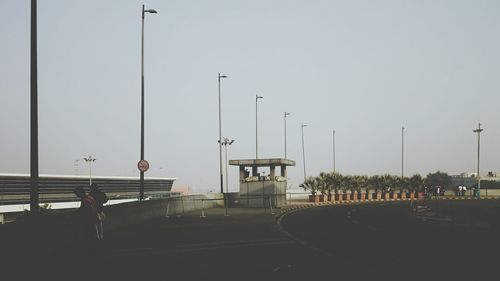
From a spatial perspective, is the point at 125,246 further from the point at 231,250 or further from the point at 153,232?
the point at 153,232

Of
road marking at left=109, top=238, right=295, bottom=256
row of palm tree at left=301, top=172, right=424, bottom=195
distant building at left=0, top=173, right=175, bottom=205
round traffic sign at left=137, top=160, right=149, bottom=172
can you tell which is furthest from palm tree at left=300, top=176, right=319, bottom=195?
road marking at left=109, top=238, right=295, bottom=256

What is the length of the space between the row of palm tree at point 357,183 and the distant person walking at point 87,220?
4719cm

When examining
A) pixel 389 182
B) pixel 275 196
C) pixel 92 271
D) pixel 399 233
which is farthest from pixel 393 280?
pixel 389 182

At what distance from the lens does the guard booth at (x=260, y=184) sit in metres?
40.0

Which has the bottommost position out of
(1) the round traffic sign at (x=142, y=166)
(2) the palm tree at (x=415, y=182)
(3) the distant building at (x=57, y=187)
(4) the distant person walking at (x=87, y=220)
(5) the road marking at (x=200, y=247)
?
(3) the distant building at (x=57, y=187)

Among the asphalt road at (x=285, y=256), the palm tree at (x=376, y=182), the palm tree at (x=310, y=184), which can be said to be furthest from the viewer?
the palm tree at (x=376, y=182)

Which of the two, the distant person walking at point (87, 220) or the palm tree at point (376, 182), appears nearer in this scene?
the distant person walking at point (87, 220)

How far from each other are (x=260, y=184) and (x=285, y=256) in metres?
27.7

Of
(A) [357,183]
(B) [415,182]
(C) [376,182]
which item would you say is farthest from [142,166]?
(B) [415,182]

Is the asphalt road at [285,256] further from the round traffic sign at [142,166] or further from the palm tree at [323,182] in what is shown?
the palm tree at [323,182]

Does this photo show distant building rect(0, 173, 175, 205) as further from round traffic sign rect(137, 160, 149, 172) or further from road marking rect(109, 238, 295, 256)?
road marking rect(109, 238, 295, 256)

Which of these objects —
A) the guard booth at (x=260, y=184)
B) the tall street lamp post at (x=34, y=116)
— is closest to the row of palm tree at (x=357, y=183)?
the guard booth at (x=260, y=184)

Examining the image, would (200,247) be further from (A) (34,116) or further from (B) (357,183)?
(B) (357,183)

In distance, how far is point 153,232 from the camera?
1967 centimetres
